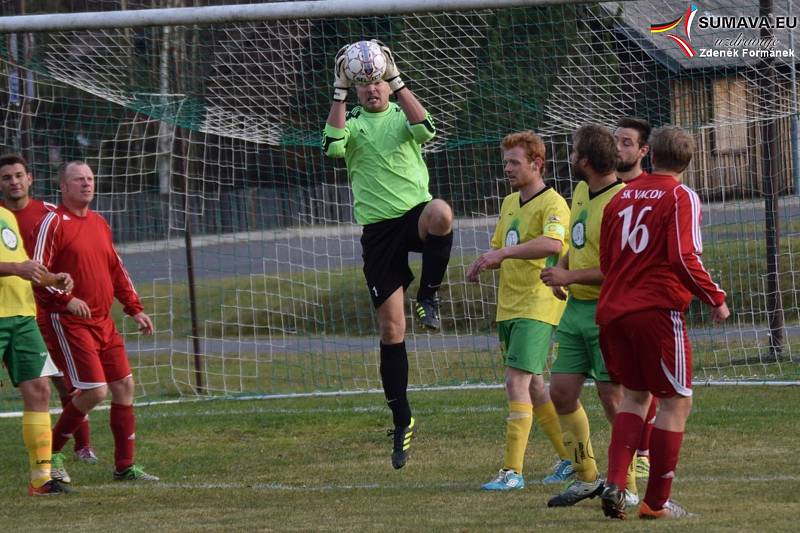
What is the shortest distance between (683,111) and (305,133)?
372 cm

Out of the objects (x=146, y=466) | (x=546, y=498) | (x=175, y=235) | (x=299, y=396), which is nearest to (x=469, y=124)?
(x=299, y=396)

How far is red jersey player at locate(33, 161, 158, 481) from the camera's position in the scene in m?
8.16

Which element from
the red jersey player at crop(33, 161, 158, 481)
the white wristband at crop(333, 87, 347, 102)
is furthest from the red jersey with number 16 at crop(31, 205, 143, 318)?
the white wristband at crop(333, 87, 347, 102)

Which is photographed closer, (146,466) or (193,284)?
(146,466)

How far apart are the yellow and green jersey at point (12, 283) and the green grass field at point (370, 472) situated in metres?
1.20

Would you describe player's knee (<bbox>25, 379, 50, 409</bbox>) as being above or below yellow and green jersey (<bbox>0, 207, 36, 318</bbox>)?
below

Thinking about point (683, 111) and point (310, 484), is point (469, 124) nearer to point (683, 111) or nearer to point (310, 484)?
point (683, 111)

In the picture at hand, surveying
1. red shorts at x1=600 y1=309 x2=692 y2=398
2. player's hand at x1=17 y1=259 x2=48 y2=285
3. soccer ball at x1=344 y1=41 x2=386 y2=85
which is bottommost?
red shorts at x1=600 y1=309 x2=692 y2=398

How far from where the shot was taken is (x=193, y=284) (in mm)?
12953

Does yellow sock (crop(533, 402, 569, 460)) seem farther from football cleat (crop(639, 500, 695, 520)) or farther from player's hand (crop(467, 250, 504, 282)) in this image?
football cleat (crop(639, 500, 695, 520))

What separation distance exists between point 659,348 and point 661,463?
545 mm

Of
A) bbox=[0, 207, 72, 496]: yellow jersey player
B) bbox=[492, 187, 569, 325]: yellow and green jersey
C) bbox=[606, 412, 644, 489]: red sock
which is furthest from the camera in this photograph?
bbox=[0, 207, 72, 496]: yellow jersey player

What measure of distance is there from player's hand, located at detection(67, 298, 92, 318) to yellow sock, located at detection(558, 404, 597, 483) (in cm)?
329

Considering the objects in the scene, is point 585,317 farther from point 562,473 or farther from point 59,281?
point 59,281
